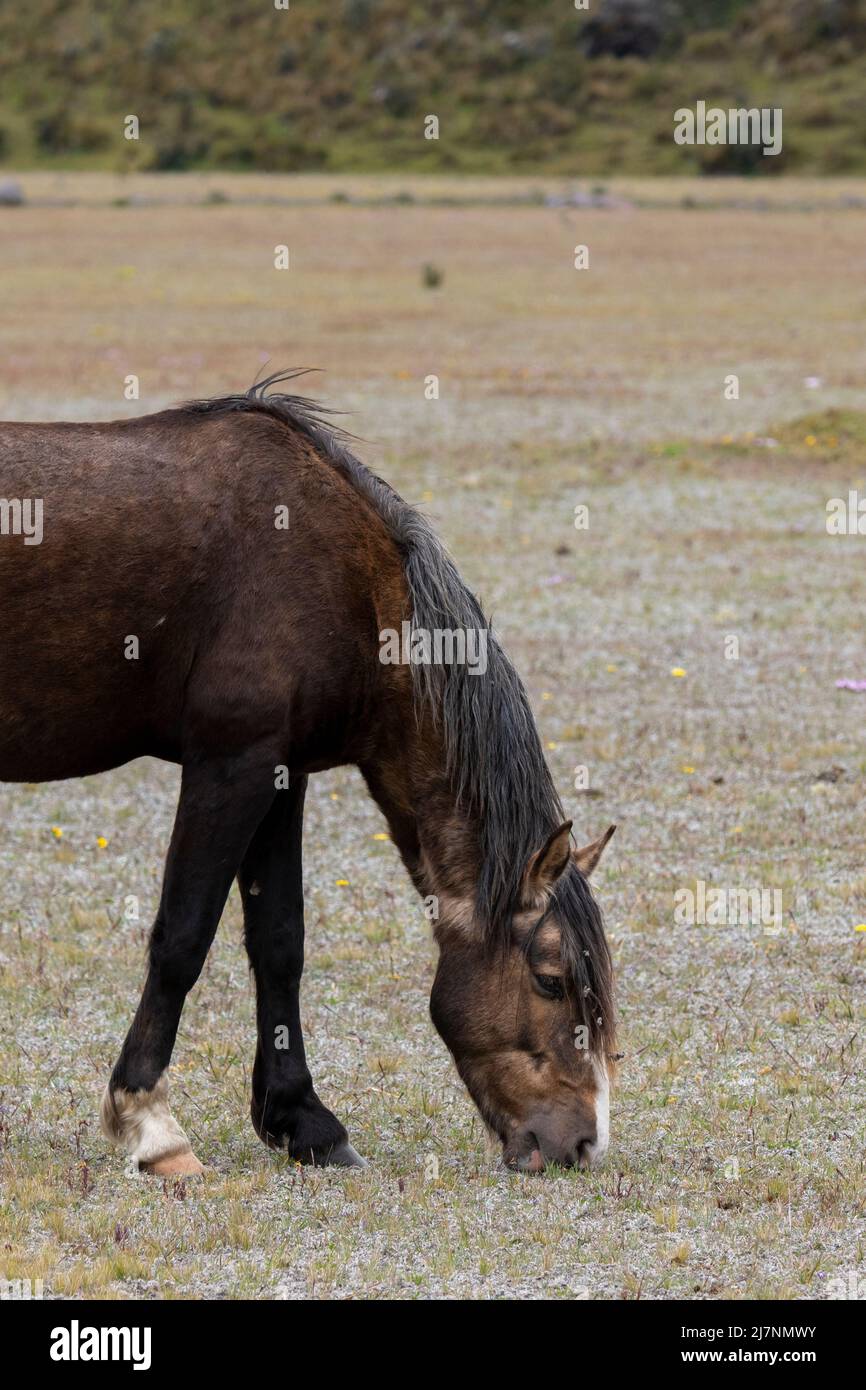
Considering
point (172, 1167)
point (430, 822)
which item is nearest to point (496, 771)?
point (430, 822)

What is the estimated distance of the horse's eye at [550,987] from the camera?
6012 mm

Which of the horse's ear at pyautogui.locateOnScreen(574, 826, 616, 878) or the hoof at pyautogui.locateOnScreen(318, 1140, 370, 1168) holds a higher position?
the horse's ear at pyautogui.locateOnScreen(574, 826, 616, 878)

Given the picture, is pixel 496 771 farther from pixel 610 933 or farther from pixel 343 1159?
pixel 610 933

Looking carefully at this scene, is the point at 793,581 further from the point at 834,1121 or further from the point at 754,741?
the point at 834,1121

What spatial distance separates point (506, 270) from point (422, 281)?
190 inches

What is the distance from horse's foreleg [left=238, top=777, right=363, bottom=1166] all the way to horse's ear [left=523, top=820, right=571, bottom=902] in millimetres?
980

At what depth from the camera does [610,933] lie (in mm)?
9086

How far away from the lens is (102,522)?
6.21 metres

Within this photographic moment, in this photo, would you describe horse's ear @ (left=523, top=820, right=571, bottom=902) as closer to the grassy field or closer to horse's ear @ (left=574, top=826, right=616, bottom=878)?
horse's ear @ (left=574, top=826, right=616, bottom=878)

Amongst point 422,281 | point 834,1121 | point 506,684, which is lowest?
point 834,1121

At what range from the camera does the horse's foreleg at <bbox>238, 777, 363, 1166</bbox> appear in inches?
259

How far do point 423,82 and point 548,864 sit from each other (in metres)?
134

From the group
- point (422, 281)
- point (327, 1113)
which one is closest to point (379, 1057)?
point (327, 1113)

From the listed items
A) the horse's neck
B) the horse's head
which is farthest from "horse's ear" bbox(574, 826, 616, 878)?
the horse's neck
